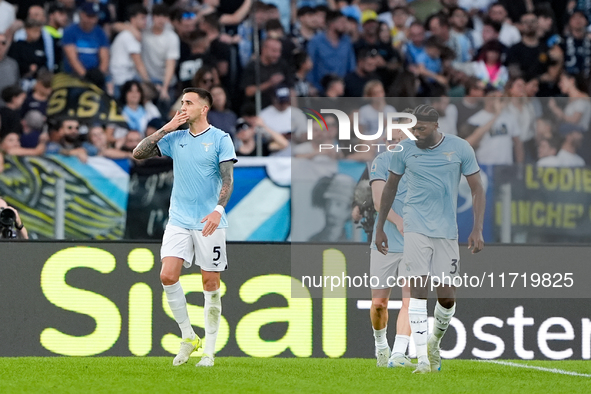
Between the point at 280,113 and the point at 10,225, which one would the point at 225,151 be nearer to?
the point at 10,225

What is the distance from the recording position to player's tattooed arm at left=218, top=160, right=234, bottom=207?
6.94 metres

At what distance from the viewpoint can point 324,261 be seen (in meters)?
8.94

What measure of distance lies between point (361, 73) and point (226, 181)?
5.47 meters

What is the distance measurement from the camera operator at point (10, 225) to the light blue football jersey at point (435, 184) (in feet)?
13.0

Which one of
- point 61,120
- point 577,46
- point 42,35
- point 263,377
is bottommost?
point 263,377

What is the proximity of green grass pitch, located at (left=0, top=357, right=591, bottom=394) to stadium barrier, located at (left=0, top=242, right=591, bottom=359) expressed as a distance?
2.02 feet

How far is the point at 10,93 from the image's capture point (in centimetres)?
1090

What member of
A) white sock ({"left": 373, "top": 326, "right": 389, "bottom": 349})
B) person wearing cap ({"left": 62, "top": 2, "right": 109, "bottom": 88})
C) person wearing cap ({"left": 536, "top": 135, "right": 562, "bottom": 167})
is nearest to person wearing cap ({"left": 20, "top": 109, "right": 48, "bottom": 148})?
person wearing cap ({"left": 62, "top": 2, "right": 109, "bottom": 88})

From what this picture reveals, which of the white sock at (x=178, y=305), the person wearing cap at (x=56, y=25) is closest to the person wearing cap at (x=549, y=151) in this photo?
the white sock at (x=178, y=305)

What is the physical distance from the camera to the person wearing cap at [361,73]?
11.9 m

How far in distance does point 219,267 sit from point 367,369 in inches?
Result: 58.1

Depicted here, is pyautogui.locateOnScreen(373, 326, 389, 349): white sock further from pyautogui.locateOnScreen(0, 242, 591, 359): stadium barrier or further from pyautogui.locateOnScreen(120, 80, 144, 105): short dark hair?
pyautogui.locateOnScreen(120, 80, 144, 105): short dark hair

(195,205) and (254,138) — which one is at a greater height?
(254,138)

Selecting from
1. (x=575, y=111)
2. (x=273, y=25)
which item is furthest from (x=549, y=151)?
(x=273, y=25)
